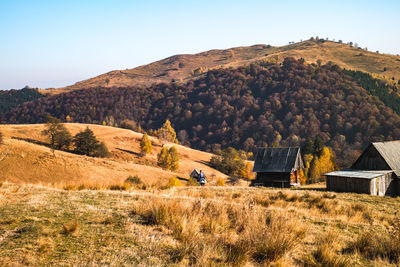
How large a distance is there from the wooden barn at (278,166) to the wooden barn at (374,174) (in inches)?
312

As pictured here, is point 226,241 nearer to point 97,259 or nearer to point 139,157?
point 97,259

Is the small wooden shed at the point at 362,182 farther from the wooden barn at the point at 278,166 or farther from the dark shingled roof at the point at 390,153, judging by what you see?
the wooden barn at the point at 278,166

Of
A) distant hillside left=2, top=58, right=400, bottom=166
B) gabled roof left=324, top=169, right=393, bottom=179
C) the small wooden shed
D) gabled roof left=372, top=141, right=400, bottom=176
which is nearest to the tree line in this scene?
the small wooden shed

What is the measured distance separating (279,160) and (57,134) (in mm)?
44139

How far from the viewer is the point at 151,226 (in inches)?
270

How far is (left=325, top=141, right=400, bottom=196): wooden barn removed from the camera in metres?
31.2

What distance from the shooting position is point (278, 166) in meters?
42.9

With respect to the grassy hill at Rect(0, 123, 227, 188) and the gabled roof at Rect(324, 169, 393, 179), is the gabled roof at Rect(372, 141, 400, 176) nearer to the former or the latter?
the gabled roof at Rect(324, 169, 393, 179)

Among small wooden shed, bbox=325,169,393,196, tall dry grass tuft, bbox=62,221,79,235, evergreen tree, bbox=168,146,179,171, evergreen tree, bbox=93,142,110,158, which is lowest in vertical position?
evergreen tree, bbox=168,146,179,171

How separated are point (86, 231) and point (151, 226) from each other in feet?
4.80

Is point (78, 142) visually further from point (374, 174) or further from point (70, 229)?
point (70, 229)

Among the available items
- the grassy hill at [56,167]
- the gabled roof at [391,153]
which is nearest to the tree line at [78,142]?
the grassy hill at [56,167]

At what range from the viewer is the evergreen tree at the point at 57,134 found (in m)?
56.4

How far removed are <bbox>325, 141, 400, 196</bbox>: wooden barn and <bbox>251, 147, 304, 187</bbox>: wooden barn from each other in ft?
26.0
